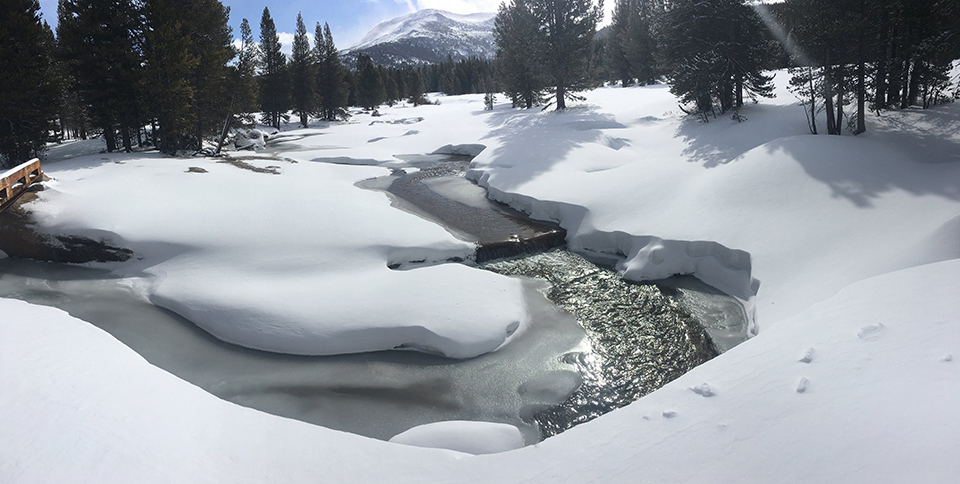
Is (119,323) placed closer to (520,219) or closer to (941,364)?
(520,219)

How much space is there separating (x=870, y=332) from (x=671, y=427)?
2.76 meters

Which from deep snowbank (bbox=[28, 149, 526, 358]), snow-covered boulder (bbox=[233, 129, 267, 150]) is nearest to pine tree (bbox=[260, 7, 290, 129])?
snow-covered boulder (bbox=[233, 129, 267, 150])

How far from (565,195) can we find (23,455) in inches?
524

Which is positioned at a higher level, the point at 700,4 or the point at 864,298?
the point at 700,4

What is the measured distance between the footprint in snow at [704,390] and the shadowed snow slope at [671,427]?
15 millimetres

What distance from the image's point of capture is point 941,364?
14.9 feet

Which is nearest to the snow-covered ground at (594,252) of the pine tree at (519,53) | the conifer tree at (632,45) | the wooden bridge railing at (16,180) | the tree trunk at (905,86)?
the wooden bridge railing at (16,180)

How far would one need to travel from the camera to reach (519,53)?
35.1 meters

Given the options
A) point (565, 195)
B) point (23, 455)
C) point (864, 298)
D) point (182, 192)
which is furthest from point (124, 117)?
point (864, 298)

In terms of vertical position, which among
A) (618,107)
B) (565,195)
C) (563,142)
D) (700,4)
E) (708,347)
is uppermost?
(700,4)

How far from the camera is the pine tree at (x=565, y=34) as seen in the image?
103 ft

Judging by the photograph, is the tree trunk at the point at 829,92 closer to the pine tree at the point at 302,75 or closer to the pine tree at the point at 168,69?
the pine tree at the point at 168,69

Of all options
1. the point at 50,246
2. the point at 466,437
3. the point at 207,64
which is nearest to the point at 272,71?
the point at 207,64

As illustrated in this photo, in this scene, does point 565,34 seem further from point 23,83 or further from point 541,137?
point 23,83
